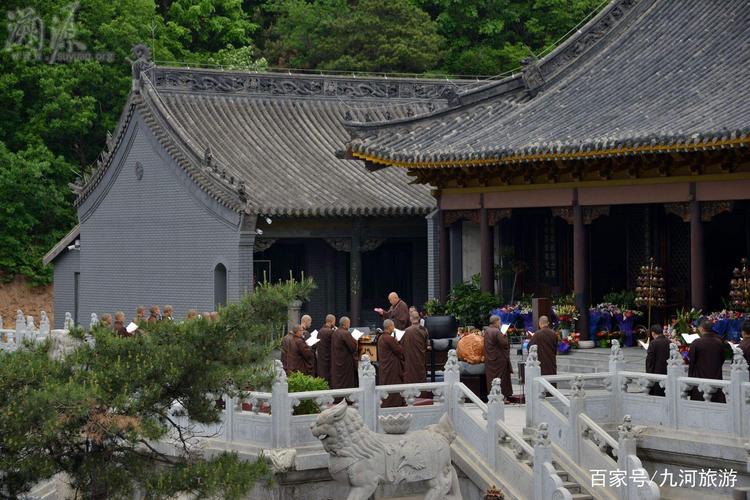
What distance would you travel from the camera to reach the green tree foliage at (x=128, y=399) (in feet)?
43.4

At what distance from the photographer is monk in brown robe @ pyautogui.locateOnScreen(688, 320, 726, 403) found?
19016 mm

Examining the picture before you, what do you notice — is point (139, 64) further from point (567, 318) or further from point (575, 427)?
point (575, 427)

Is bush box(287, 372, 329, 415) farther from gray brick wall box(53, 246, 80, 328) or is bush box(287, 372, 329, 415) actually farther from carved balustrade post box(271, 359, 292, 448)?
gray brick wall box(53, 246, 80, 328)

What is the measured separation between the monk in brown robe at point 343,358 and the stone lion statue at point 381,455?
10.1 feet

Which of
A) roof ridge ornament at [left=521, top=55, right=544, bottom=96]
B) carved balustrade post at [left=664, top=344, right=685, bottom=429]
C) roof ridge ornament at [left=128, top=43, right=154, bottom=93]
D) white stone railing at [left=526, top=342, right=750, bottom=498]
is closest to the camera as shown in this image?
white stone railing at [left=526, top=342, right=750, bottom=498]

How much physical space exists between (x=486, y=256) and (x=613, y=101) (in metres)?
3.54

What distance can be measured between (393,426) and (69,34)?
2643 centimetres

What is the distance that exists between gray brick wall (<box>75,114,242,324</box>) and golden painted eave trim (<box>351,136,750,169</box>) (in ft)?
16.5

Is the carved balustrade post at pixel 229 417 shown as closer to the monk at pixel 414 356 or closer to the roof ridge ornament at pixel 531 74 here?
the monk at pixel 414 356

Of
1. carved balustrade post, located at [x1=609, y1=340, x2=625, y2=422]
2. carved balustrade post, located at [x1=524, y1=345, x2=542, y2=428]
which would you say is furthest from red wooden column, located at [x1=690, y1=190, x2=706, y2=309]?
carved balustrade post, located at [x1=524, y1=345, x2=542, y2=428]

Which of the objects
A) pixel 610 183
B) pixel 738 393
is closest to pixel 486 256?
pixel 610 183

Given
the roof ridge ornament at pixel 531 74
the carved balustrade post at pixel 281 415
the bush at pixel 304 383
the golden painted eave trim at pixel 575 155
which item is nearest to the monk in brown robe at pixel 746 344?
A: the golden painted eave trim at pixel 575 155

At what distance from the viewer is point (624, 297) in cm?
2597

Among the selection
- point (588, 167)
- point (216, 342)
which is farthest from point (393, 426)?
point (588, 167)
